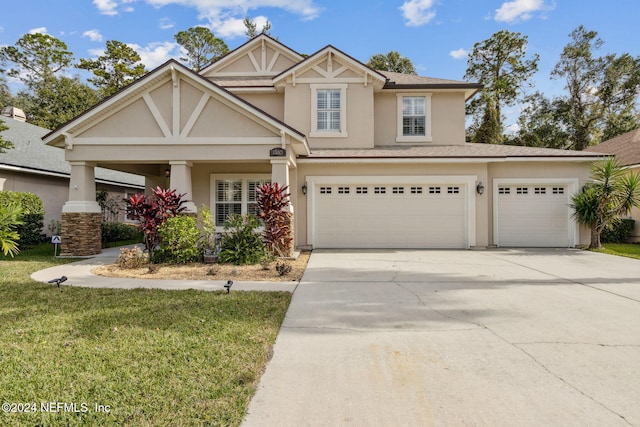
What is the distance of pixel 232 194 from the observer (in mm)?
13234

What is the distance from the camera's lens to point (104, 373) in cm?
316

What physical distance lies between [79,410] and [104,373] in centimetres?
55

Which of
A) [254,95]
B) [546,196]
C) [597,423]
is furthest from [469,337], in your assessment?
[254,95]

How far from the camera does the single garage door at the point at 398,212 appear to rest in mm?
12656

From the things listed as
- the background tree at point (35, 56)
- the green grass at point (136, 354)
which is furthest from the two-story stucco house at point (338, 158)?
the background tree at point (35, 56)

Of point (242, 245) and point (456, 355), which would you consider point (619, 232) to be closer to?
point (242, 245)

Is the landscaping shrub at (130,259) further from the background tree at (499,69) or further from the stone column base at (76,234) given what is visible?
the background tree at (499,69)

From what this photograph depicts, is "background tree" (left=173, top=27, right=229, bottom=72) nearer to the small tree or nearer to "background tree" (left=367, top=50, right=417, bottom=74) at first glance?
"background tree" (left=367, top=50, right=417, bottom=74)

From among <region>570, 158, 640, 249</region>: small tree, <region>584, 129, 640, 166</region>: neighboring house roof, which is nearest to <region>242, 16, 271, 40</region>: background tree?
<region>584, 129, 640, 166</region>: neighboring house roof

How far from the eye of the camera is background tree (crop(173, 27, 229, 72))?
34.8 metres

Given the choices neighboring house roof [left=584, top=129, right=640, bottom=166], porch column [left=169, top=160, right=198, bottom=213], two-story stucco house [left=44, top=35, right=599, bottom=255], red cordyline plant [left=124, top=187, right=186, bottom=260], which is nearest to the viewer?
red cordyline plant [left=124, top=187, right=186, bottom=260]

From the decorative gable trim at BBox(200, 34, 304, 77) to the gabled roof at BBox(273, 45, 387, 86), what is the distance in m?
2.64

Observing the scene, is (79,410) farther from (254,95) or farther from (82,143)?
(254,95)

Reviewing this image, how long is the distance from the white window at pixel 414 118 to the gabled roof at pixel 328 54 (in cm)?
139
